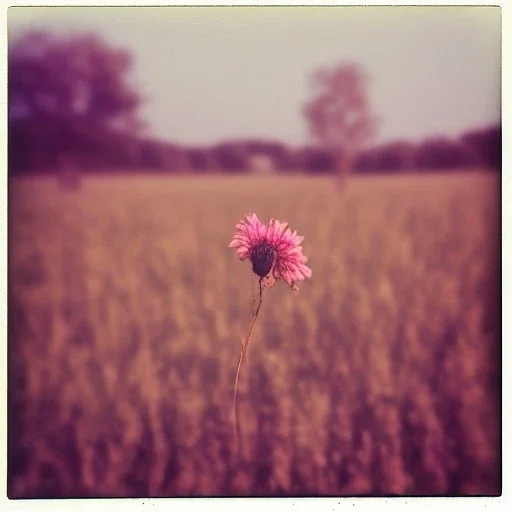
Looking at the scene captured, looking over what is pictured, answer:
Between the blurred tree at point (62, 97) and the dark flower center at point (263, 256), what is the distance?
0.42 meters

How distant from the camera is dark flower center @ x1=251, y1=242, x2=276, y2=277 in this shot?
2629mm

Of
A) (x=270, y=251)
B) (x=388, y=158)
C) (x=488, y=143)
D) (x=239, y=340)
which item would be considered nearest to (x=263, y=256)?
(x=270, y=251)

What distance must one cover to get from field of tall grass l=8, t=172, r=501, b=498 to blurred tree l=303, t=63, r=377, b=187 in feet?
0.29

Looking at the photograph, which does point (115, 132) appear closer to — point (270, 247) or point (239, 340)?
point (270, 247)

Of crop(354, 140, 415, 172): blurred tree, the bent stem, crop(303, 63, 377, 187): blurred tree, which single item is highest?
crop(303, 63, 377, 187): blurred tree

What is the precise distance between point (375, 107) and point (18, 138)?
0.88 metres

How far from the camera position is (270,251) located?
2.63 m

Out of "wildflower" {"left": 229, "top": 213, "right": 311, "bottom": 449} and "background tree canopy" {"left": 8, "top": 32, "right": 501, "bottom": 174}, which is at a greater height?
"background tree canopy" {"left": 8, "top": 32, "right": 501, "bottom": 174}

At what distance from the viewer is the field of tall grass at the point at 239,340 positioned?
264 cm

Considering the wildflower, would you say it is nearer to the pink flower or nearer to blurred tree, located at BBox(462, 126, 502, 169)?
the pink flower

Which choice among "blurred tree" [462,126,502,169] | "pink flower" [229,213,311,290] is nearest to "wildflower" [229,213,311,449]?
"pink flower" [229,213,311,290]

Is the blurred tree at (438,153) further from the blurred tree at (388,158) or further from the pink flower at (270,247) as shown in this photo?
the pink flower at (270,247)

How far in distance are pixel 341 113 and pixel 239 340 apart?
0.62 metres

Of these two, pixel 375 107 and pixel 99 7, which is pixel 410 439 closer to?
pixel 375 107
